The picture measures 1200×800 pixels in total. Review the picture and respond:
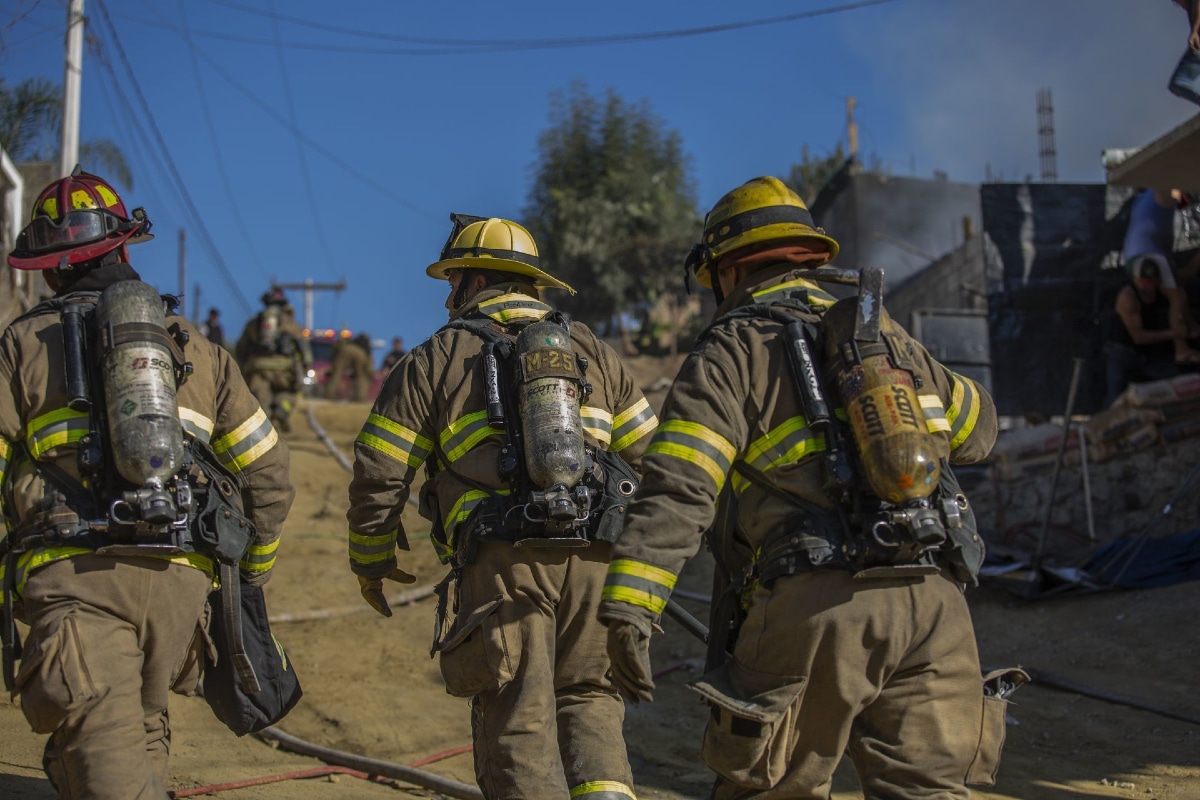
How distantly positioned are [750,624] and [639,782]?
9.24 feet

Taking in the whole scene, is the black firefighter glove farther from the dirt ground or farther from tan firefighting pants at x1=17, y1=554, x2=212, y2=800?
the dirt ground

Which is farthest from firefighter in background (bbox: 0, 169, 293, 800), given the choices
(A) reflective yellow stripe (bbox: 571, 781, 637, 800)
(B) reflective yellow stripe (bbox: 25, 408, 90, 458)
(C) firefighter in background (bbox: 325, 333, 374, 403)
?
(C) firefighter in background (bbox: 325, 333, 374, 403)

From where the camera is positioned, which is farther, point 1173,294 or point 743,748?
point 1173,294

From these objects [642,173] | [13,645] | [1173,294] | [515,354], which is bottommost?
[13,645]

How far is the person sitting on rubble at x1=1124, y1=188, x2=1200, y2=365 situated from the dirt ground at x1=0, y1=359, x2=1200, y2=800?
2963 mm

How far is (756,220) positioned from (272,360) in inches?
483

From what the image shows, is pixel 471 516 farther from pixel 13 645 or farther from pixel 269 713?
pixel 13 645

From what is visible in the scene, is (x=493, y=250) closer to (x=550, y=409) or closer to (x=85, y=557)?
(x=550, y=409)

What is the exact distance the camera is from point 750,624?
3.25m

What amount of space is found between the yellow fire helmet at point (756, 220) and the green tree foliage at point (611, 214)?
2202 centimetres

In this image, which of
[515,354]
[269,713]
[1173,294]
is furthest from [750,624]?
[1173,294]

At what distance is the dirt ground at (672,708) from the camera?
562 cm

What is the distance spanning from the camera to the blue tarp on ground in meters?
8.41

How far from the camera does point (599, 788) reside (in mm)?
3795
